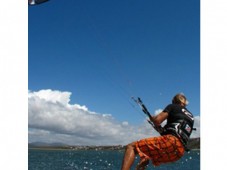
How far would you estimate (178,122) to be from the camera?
395 cm

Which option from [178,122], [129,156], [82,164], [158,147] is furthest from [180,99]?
[82,164]

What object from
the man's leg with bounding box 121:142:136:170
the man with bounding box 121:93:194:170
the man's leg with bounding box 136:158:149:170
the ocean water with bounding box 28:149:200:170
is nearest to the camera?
the man's leg with bounding box 121:142:136:170

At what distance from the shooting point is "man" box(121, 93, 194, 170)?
3861 millimetres

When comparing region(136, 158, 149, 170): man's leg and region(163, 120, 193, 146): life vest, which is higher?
region(163, 120, 193, 146): life vest

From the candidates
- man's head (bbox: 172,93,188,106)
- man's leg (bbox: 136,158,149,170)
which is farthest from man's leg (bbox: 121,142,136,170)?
man's head (bbox: 172,93,188,106)

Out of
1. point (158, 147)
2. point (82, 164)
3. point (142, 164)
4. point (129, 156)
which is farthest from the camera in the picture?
point (82, 164)

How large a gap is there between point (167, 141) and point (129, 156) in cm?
44

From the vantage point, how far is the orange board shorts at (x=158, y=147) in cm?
386

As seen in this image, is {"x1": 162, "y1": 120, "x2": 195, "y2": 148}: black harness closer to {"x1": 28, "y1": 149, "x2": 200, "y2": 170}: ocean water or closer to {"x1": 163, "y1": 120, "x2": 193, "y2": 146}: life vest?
{"x1": 163, "y1": 120, "x2": 193, "y2": 146}: life vest

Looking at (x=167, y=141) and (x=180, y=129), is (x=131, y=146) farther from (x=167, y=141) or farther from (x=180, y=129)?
(x=180, y=129)

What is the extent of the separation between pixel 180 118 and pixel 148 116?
0.34 metres

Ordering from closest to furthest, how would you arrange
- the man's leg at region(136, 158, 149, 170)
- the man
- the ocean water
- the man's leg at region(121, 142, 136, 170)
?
the man's leg at region(121, 142, 136, 170)
the man
the man's leg at region(136, 158, 149, 170)
the ocean water
